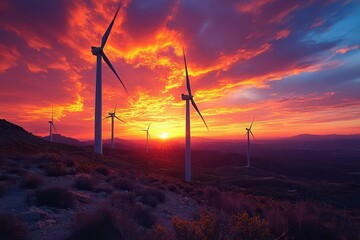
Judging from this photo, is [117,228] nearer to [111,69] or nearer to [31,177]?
[31,177]

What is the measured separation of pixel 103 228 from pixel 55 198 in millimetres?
4794

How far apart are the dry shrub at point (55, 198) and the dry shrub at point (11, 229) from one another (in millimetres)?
3803

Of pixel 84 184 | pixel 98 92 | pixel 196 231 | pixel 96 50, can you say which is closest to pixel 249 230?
pixel 196 231

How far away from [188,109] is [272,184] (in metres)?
35.7

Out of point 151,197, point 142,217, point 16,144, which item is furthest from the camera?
point 16,144

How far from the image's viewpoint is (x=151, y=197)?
1667 cm

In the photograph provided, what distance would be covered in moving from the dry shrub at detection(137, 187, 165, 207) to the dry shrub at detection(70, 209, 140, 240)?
657 centimetres

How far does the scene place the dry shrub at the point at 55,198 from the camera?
41.4 feet

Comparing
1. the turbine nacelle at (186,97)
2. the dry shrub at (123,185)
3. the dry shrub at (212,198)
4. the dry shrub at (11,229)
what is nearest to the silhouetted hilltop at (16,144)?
the dry shrub at (123,185)

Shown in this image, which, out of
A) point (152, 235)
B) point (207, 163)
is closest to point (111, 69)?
point (152, 235)

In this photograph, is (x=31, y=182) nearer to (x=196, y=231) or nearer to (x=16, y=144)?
(x=196, y=231)

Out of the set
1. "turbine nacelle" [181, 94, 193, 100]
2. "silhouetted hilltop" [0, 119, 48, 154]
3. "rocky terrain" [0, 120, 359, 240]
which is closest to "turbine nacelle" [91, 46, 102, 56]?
"silhouetted hilltop" [0, 119, 48, 154]

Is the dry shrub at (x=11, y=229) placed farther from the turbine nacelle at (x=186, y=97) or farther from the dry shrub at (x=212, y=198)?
the turbine nacelle at (x=186, y=97)

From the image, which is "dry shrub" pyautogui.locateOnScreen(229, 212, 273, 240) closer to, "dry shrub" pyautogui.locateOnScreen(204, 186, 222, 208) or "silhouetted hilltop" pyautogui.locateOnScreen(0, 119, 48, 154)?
"dry shrub" pyautogui.locateOnScreen(204, 186, 222, 208)
